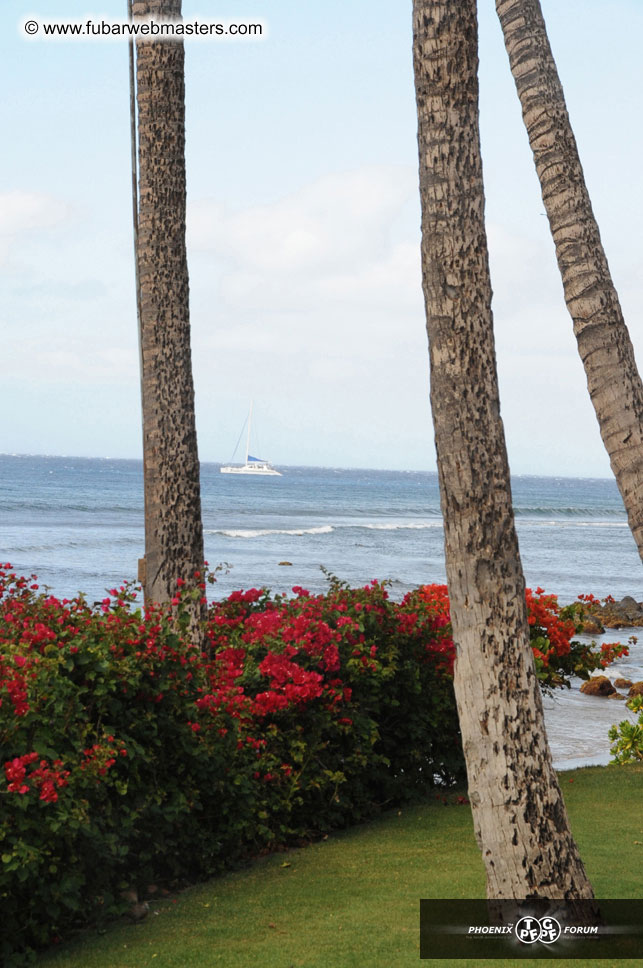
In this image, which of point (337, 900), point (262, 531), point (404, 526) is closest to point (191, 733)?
point (337, 900)

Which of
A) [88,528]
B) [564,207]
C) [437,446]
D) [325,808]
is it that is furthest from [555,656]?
[88,528]

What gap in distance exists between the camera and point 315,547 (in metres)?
38.6

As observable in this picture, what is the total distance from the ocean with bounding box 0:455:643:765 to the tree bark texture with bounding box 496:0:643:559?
242cm

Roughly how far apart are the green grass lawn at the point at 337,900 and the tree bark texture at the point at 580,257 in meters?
1.96

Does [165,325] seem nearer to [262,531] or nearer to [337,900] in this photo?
[337,900]

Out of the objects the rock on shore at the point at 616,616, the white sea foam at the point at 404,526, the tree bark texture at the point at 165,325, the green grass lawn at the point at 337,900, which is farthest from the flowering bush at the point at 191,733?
the white sea foam at the point at 404,526

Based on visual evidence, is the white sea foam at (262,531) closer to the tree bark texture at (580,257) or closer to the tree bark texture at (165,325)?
the tree bark texture at (165,325)

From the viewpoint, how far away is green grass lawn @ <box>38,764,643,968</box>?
3.80 m

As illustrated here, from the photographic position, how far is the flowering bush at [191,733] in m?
3.98

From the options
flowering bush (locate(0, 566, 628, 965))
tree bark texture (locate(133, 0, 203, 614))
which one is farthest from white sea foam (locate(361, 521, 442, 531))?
tree bark texture (locate(133, 0, 203, 614))

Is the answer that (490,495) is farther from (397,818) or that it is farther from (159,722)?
(397,818)

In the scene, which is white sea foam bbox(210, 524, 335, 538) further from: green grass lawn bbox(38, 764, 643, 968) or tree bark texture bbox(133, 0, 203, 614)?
green grass lawn bbox(38, 764, 643, 968)

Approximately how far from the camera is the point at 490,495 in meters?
3.41

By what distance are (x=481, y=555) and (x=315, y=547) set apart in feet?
116
